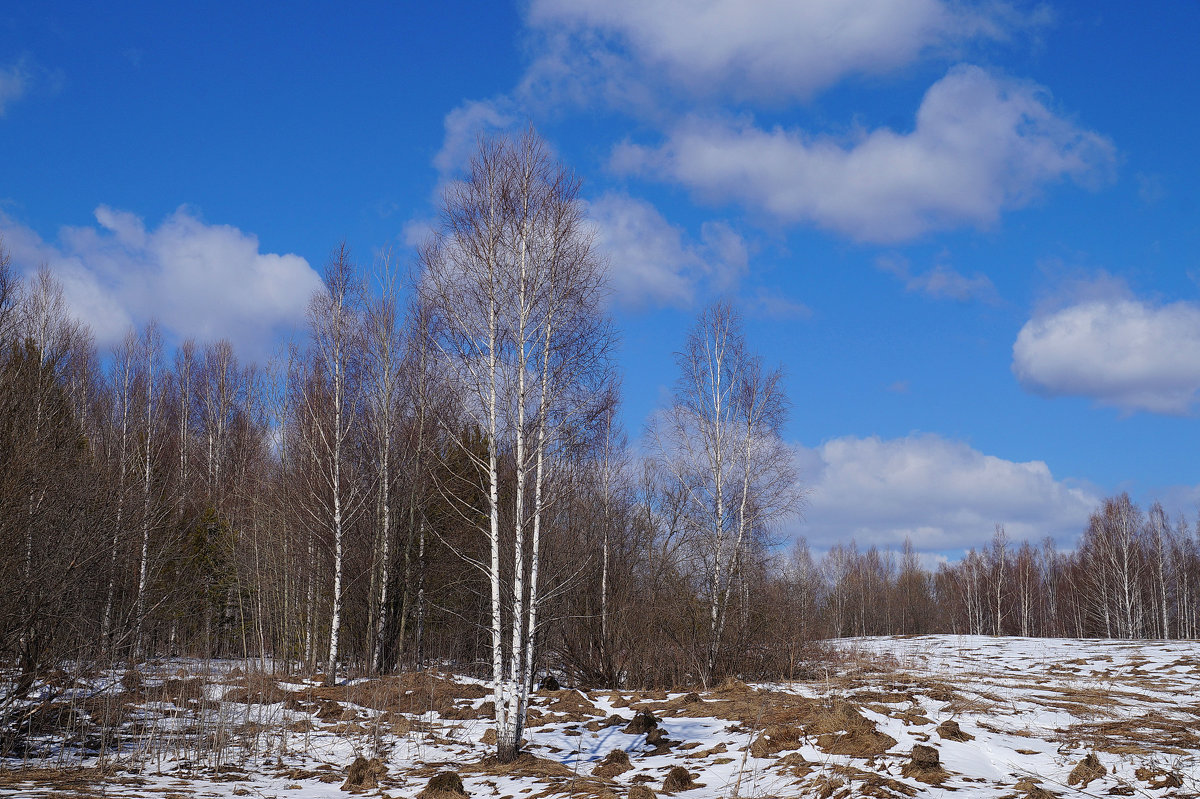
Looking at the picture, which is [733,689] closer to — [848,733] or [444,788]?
[848,733]

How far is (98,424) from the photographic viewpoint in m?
24.5

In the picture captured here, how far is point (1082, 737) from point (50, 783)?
12004 millimetres

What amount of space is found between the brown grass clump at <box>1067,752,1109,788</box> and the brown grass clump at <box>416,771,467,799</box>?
6279 millimetres

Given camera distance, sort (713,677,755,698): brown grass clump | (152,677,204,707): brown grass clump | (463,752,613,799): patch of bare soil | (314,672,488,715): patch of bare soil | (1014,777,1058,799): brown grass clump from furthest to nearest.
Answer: (713,677,755,698): brown grass clump → (314,672,488,715): patch of bare soil → (152,677,204,707): brown grass clump → (463,752,613,799): patch of bare soil → (1014,777,1058,799): brown grass clump

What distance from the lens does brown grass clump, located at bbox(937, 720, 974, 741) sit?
948 cm

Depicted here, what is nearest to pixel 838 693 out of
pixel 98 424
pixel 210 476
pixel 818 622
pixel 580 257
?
pixel 818 622

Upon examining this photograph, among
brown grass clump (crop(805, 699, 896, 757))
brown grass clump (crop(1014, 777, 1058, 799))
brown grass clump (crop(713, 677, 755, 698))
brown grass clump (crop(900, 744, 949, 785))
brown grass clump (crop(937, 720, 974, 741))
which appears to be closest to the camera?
brown grass clump (crop(1014, 777, 1058, 799))

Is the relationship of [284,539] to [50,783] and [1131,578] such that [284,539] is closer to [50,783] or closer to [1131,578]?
[50,783]

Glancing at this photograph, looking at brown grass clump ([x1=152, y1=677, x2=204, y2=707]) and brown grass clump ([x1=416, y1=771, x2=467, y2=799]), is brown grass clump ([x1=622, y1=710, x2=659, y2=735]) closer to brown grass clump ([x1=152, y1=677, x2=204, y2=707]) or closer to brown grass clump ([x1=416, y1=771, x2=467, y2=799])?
brown grass clump ([x1=416, y1=771, x2=467, y2=799])

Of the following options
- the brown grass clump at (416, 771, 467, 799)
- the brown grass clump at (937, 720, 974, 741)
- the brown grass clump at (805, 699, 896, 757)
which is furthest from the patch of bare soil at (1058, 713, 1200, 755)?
the brown grass clump at (416, 771, 467, 799)

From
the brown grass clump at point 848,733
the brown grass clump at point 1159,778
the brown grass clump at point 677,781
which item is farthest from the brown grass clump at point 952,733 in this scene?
the brown grass clump at point 677,781

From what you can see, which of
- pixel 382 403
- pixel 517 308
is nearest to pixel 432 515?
pixel 382 403

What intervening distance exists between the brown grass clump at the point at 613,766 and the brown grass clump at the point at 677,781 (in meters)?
0.94

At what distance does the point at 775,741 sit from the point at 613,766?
2.06 meters
